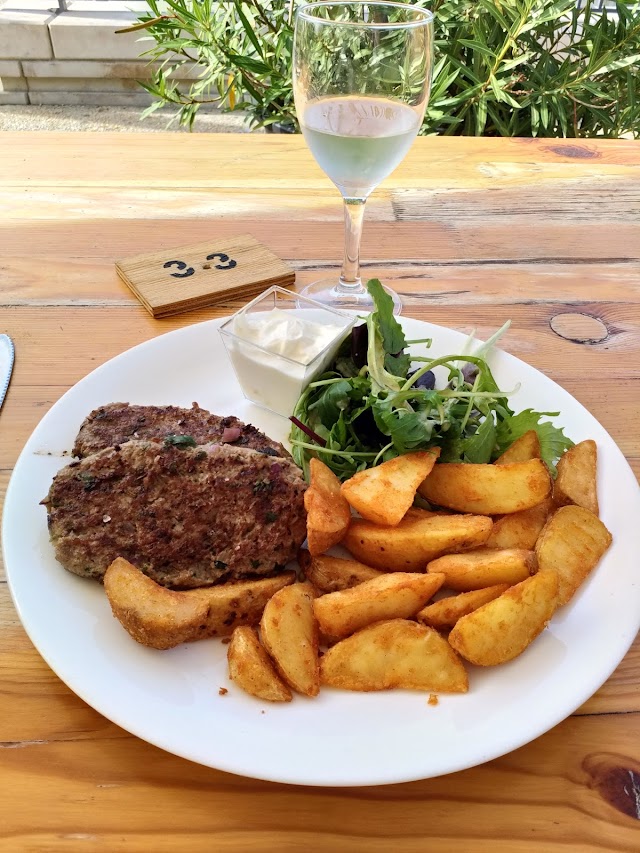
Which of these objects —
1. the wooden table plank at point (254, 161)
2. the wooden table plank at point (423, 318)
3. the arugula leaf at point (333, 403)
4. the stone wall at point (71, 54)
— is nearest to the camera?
the arugula leaf at point (333, 403)

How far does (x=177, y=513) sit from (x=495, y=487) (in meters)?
0.69

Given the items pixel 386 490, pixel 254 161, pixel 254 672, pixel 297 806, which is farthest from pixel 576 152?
pixel 297 806

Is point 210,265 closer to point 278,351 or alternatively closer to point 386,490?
point 278,351

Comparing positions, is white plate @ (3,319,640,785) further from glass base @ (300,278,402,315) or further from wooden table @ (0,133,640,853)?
glass base @ (300,278,402,315)

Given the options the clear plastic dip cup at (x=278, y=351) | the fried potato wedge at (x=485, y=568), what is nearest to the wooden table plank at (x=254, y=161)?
the clear plastic dip cup at (x=278, y=351)

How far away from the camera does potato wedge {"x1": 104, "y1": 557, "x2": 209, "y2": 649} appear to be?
1275 mm

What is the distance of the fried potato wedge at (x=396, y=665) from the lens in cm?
125

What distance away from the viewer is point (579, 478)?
1630mm

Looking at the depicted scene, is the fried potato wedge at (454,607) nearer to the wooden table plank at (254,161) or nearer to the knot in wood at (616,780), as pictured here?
the knot in wood at (616,780)

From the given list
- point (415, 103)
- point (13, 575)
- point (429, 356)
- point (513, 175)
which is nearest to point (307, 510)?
point (13, 575)

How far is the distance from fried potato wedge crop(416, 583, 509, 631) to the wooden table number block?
148cm

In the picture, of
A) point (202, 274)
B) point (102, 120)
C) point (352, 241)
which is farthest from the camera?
point (102, 120)

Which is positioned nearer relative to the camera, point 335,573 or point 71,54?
point 335,573

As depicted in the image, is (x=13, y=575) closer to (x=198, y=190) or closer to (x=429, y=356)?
(x=429, y=356)
